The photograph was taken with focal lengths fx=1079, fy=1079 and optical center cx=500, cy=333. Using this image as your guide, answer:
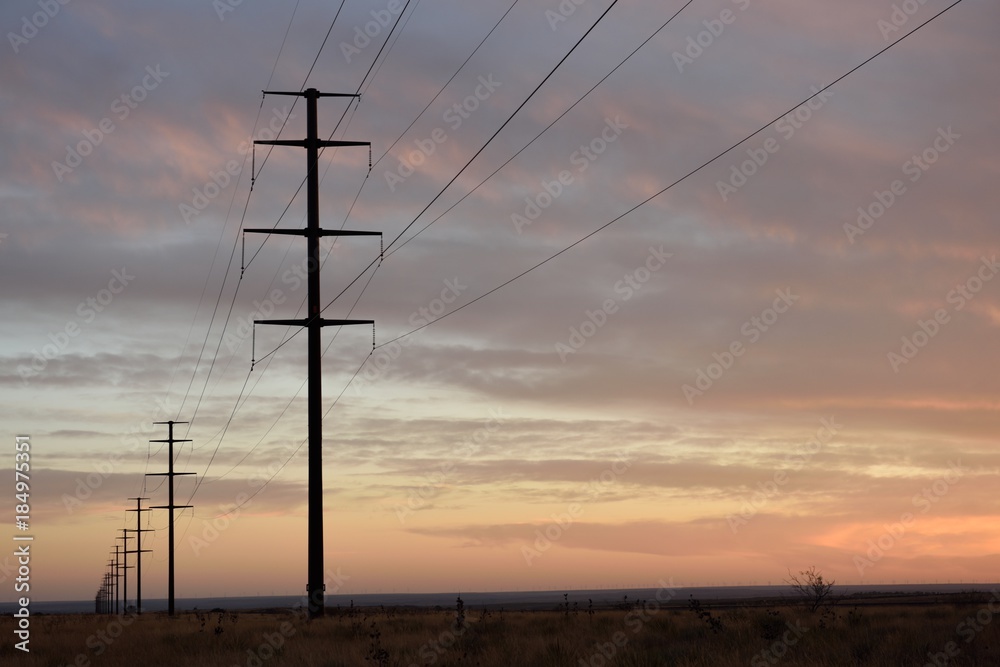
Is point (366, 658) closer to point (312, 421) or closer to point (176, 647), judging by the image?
point (176, 647)

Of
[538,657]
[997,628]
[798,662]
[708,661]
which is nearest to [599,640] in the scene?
[538,657]

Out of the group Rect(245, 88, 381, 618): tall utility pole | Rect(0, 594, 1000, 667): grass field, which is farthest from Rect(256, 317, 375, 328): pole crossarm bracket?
Rect(0, 594, 1000, 667): grass field

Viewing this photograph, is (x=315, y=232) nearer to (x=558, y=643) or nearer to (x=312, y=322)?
(x=312, y=322)

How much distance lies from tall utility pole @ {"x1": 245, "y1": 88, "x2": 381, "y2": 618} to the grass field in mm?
1551

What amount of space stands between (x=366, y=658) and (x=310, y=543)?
7.50 meters

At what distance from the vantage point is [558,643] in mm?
20219

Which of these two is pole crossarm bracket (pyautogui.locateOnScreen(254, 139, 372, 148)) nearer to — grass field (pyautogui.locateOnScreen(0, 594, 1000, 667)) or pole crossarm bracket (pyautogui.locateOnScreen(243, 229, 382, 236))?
pole crossarm bracket (pyautogui.locateOnScreen(243, 229, 382, 236))

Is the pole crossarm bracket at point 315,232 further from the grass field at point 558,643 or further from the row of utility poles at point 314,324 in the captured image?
the grass field at point 558,643

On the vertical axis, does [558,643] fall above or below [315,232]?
below

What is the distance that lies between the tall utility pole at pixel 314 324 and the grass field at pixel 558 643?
1.55 m

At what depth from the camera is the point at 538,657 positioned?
61.9 feet

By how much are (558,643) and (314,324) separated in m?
11.2

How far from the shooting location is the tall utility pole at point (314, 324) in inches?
1038

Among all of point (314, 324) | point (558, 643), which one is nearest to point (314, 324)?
point (314, 324)
